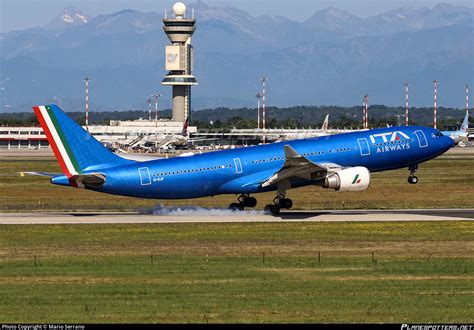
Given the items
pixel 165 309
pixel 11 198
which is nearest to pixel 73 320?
pixel 165 309

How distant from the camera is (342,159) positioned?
206 feet

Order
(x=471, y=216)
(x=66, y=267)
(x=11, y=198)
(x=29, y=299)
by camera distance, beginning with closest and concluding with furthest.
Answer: (x=29, y=299) < (x=66, y=267) < (x=471, y=216) < (x=11, y=198)

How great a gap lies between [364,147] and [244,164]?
7.39 metres

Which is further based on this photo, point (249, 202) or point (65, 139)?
point (249, 202)

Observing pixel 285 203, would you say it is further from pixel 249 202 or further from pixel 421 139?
pixel 421 139

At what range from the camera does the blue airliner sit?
5741 centimetres

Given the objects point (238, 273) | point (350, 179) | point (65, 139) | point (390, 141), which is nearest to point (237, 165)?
point (350, 179)

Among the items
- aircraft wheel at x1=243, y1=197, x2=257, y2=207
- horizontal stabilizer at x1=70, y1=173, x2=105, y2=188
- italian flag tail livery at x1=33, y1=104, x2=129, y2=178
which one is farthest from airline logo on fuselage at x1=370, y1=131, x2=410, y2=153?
italian flag tail livery at x1=33, y1=104, x2=129, y2=178

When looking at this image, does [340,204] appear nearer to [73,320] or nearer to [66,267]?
[66,267]

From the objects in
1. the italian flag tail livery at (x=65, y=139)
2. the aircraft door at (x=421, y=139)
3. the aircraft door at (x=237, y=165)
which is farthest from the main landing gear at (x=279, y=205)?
the italian flag tail livery at (x=65, y=139)

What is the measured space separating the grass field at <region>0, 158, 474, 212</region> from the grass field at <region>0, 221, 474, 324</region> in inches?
590

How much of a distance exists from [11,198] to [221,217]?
2458 cm

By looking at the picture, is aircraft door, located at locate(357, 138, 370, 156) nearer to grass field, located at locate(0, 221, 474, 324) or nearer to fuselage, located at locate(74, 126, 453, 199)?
fuselage, located at locate(74, 126, 453, 199)

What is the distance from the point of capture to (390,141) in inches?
2547
